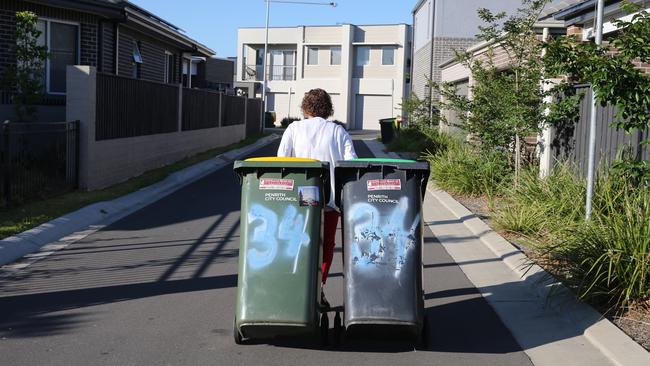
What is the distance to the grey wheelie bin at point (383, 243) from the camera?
5.44 meters

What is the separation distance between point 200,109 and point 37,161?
450 inches

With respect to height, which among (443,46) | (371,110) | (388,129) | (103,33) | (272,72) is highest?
(272,72)

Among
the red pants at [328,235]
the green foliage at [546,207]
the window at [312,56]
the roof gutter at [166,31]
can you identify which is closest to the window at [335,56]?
the window at [312,56]

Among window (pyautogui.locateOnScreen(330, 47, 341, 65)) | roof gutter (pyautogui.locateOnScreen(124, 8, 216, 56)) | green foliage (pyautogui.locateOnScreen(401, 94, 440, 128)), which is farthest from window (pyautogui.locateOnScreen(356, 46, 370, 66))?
green foliage (pyautogui.locateOnScreen(401, 94, 440, 128))

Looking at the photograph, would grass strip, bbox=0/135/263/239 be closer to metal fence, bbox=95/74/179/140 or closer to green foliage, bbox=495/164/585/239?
metal fence, bbox=95/74/179/140

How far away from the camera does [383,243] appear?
555 cm

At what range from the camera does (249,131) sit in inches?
1452

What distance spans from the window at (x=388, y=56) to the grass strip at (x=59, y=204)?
40.7 metres

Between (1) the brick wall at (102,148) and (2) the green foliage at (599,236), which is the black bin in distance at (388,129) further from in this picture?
(2) the green foliage at (599,236)

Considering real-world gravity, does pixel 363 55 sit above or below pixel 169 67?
above

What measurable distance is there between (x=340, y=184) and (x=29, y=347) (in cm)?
251

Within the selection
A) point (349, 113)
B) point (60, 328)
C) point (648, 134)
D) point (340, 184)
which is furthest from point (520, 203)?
point (349, 113)

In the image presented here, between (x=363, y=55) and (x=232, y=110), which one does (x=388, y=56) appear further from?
(x=232, y=110)

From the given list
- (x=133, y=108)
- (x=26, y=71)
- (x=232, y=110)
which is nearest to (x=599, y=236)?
(x=26, y=71)
